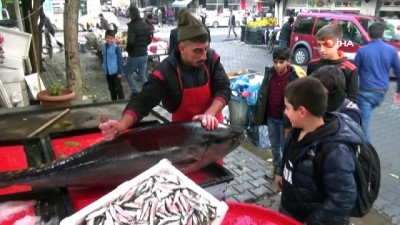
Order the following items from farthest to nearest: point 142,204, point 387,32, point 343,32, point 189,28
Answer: point 343,32 < point 387,32 < point 189,28 < point 142,204

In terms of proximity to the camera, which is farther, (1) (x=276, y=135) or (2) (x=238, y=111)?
(2) (x=238, y=111)

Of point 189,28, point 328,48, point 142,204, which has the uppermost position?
point 189,28

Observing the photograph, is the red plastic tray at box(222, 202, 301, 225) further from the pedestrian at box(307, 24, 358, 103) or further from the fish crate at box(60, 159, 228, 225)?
the pedestrian at box(307, 24, 358, 103)

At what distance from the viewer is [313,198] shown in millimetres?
2018

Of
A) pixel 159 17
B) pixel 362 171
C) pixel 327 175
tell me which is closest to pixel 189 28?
pixel 327 175

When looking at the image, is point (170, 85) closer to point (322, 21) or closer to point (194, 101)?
point (194, 101)

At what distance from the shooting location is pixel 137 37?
25.7 ft

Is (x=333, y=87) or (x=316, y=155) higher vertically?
(x=333, y=87)

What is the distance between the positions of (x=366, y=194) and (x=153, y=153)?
1310mm

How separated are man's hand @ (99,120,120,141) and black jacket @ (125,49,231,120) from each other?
22cm

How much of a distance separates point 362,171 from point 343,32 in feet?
36.5

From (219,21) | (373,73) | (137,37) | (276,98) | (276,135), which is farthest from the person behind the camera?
(219,21)

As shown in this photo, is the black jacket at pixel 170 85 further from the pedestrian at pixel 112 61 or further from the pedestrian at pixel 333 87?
the pedestrian at pixel 112 61

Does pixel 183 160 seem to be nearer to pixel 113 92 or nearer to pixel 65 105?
pixel 65 105
